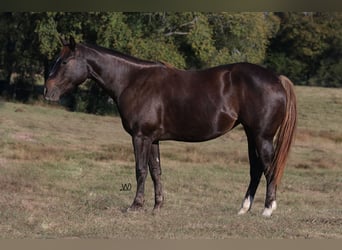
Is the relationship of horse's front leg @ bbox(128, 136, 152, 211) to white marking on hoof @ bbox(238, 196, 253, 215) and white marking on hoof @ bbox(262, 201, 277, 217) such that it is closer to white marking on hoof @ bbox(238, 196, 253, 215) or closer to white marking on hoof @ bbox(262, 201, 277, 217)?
white marking on hoof @ bbox(238, 196, 253, 215)

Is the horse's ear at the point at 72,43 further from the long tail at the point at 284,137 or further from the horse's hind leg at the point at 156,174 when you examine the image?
the long tail at the point at 284,137

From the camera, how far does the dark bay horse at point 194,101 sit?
743 centimetres

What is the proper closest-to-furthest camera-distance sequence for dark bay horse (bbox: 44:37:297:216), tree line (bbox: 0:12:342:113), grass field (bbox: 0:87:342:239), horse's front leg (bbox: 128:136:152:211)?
grass field (bbox: 0:87:342:239) < dark bay horse (bbox: 44:37:297:216) < horse's front leg (bbox: 128:136:152:211) < tree line (bbox: 0:12:342:113)

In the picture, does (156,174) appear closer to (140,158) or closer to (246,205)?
(140,158)

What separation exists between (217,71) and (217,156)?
9483 millimetres

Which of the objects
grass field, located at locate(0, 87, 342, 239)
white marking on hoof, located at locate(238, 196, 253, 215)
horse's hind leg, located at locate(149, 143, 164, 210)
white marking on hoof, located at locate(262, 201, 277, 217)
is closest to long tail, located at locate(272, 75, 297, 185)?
white marking on hoof, located at locate(262, 201, 277, 217)

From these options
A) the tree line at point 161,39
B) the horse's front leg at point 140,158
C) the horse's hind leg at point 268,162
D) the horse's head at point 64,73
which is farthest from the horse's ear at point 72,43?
the tree line at point 161,39

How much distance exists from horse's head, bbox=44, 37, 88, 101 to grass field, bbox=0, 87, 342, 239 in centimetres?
136

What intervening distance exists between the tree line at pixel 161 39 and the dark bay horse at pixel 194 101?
17.0 meters

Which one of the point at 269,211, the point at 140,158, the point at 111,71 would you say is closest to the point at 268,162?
the point at 269,211

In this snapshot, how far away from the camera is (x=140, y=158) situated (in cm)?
765

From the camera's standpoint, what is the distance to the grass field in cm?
641

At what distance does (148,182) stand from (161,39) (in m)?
16.1

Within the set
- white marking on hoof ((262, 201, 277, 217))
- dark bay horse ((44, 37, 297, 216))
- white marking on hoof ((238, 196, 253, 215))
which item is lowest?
white marking on hoof ((238, 196, 253, 215))
